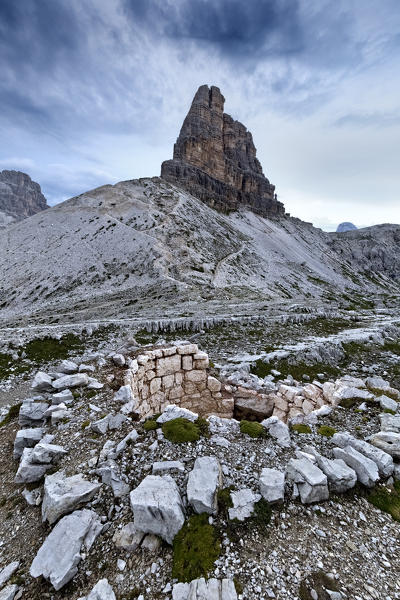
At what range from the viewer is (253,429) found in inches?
307

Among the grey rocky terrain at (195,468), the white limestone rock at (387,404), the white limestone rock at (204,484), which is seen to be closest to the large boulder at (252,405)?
the grey rocky terrain at (195,468)

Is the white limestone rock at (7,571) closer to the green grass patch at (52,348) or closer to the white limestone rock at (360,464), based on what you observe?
the white limestone rock at (360,464)

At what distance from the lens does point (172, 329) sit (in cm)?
2673

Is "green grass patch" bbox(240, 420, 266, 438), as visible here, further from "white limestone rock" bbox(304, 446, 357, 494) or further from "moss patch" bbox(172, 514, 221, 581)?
"moss patch" bbox(172, 514, 221, 581)

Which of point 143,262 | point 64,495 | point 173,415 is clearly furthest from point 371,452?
point 143,262

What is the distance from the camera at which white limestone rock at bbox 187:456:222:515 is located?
5.07m

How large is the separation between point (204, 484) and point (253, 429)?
2.76 m

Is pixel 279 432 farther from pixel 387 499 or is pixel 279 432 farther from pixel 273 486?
pixel 387 499

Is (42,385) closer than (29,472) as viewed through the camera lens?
No

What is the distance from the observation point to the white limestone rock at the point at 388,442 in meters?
7.06

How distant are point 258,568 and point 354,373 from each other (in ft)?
65.0

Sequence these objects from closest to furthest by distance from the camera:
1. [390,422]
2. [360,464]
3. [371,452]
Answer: [360,464]
[371,452]
[390,422]

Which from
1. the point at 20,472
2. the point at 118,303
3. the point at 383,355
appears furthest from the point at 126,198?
the point at 20,472

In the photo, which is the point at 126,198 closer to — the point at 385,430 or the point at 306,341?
the point at 306,341
